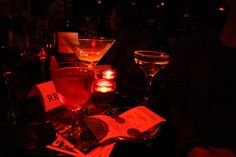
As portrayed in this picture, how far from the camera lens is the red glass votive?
887 millimetres

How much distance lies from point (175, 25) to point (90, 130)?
5127mm

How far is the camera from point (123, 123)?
0.74 metres

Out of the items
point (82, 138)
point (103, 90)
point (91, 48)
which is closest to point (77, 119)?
point (82, 138)

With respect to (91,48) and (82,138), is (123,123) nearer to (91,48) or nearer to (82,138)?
(82,138)

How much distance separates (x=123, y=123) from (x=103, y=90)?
0.65ft

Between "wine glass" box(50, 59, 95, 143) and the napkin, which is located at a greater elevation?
"wine glass" box(50, 59, 95, 143)

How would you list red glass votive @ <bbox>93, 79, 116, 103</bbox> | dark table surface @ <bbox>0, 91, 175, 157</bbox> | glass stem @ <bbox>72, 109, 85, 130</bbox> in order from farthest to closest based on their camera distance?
red glass votive @ <bbox>93, 79, 116, 103</bbox> → glass stem @ <bbox>72, 109, 85, 130</bbox> → dark table surface @ <bbox>0, 91, 175, 157</bbox>

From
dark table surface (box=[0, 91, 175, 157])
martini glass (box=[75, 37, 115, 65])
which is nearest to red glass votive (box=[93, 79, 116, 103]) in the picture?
martini glass (box=[75, 37, 115, 65])

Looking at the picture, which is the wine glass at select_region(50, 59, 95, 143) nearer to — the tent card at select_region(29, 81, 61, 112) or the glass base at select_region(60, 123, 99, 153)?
the glass base at select_region(60, 123, 99, 153)

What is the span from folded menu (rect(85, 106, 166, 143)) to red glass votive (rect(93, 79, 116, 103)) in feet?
0.41

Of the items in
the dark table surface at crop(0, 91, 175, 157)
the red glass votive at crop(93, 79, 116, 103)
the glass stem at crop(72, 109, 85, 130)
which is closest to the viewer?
the dark table surface at crop(0, 91, 175, 157)

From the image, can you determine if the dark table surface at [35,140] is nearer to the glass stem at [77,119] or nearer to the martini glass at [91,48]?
the glass stem at [77,119]

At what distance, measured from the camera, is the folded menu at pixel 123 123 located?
0.67 m

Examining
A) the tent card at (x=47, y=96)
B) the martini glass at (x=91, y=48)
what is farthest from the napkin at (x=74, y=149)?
the martini glass at (x=91, y=48)
